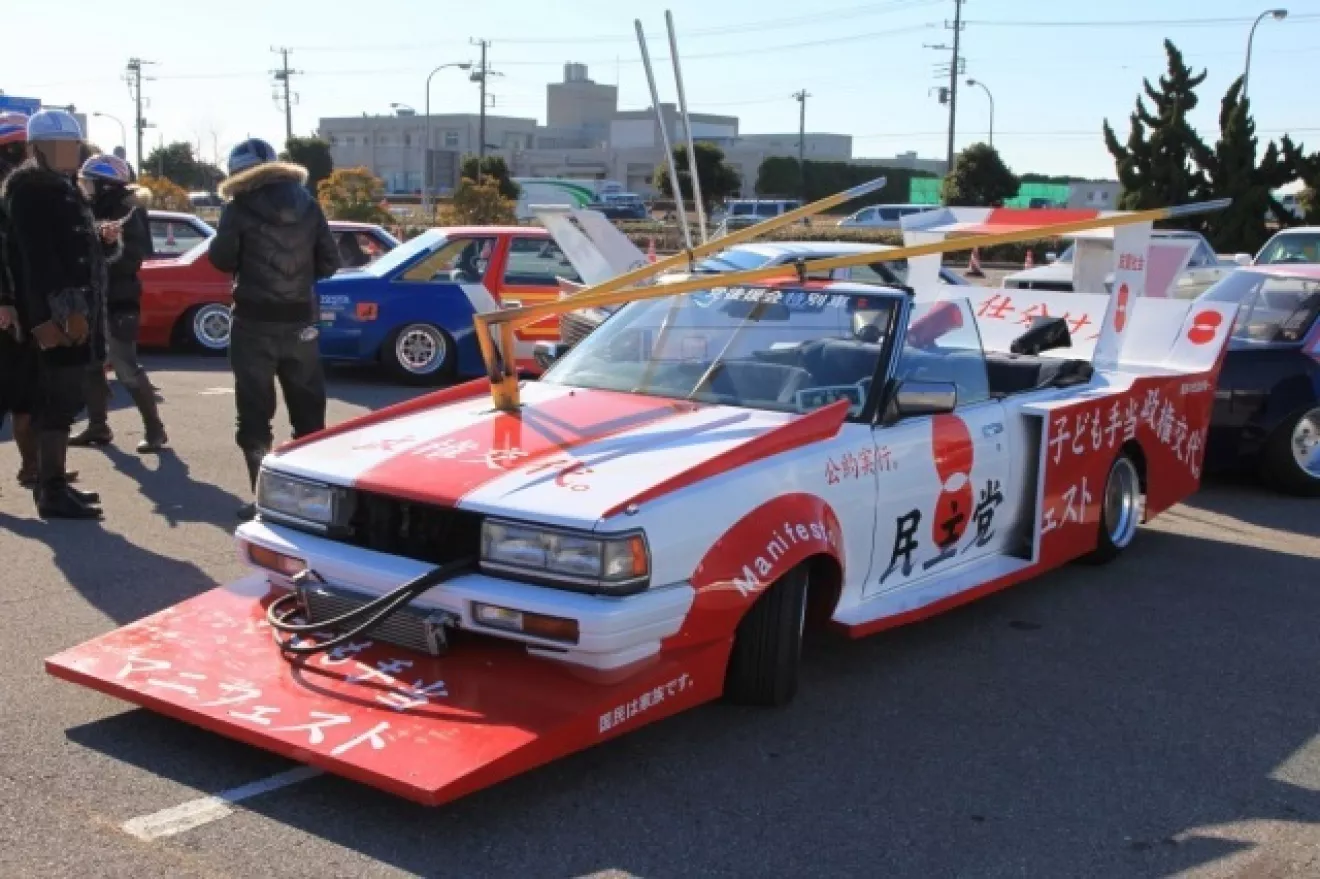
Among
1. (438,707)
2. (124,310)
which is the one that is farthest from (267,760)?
(124,310)

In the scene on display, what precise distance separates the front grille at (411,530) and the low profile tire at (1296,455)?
6269mm

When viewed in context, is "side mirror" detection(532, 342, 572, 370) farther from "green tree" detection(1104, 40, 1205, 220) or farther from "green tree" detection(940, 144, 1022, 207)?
"green tree" detection(940, 144, 1022, 207)

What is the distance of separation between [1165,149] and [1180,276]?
22.8 metres

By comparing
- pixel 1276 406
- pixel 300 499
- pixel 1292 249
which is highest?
pixel 1292 249

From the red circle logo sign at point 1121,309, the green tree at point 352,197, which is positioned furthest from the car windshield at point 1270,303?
the green tree at point 352,197

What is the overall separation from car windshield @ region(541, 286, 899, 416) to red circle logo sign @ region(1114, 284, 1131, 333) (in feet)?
9.25

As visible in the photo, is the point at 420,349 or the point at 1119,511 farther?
the point at 420,349

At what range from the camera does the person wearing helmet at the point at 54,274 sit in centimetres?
653

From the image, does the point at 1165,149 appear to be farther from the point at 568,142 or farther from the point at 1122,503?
the point at 568,142

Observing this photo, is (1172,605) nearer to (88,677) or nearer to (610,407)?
(610,407)

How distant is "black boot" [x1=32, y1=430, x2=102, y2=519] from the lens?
687cm

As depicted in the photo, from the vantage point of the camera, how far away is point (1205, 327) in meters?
7.75

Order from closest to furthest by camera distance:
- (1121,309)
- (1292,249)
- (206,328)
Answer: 1. (1121,309)
2. (206,328)
3. (1292,249)

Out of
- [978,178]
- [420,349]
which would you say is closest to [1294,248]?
[420,349]
